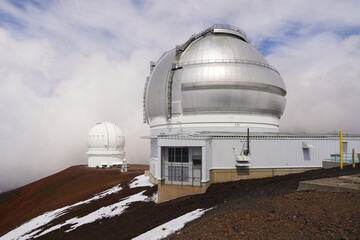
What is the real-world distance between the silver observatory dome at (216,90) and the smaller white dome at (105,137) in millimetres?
23048

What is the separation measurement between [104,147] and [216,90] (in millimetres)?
30442

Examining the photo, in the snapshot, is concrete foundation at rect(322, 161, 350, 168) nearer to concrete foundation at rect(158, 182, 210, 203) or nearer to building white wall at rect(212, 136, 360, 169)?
building white wall at rect(212, 136, 360, 169)

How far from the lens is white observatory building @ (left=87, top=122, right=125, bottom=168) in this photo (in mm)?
48688

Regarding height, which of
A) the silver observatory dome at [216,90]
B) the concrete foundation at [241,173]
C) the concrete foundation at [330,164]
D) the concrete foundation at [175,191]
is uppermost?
the silver observatory dome at [216,90]

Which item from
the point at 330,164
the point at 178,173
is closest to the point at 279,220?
the point at 178,173

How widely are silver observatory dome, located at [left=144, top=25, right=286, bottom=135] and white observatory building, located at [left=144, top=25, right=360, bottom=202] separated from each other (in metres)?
0.09

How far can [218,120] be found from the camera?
24734 millimetres

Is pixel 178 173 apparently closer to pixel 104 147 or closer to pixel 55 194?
pixel 55 194

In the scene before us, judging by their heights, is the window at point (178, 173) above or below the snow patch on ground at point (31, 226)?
above

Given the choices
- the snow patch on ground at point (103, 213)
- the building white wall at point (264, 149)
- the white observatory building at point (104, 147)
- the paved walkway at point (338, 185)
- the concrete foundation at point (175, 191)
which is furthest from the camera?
the white observatory building at point (104, 147)

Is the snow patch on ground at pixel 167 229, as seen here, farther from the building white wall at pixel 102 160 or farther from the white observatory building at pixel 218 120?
the building white wall at pixel 102 160

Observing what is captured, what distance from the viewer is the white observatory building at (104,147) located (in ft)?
160

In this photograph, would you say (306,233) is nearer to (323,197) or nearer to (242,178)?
(323,197)

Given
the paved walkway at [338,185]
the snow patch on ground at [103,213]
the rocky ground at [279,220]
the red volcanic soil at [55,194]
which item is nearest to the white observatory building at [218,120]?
the snow patch on ground at [103,213]
